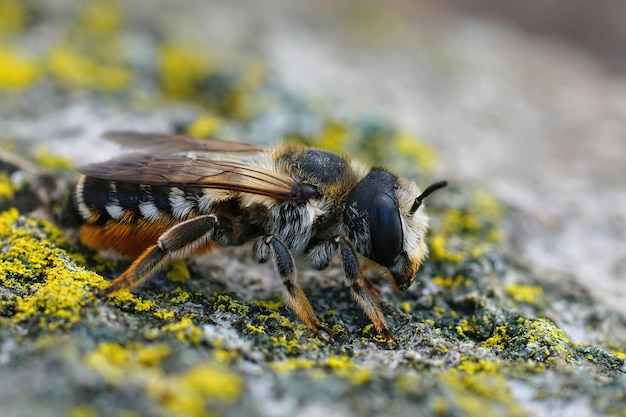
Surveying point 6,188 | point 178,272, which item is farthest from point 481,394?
point 6,188

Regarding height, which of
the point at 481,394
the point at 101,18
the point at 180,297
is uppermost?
the point at 101,18

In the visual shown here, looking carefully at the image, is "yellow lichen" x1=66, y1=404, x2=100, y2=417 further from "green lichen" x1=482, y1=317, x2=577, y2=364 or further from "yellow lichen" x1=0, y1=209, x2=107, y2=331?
"green lichen" x1=482, y1=317, x2=577, y2=364

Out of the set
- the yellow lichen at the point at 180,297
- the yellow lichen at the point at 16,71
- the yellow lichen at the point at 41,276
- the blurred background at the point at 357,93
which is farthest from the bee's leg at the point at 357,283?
the yellow lichen at the point at 16,71

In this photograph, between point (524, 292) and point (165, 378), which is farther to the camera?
point (524, 292)

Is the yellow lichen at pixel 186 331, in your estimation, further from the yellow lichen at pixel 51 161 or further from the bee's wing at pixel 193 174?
the yellow lichen at pixel 51 161

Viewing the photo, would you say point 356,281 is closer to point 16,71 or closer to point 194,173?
point 194,173

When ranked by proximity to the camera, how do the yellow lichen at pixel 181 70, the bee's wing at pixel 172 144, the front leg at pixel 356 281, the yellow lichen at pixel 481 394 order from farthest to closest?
the yellow lichen at pixel 181 70, the bee's wing at pixel 172 144, the front leg at pixel 356 281, the yellow lichen at pixel 481 394
